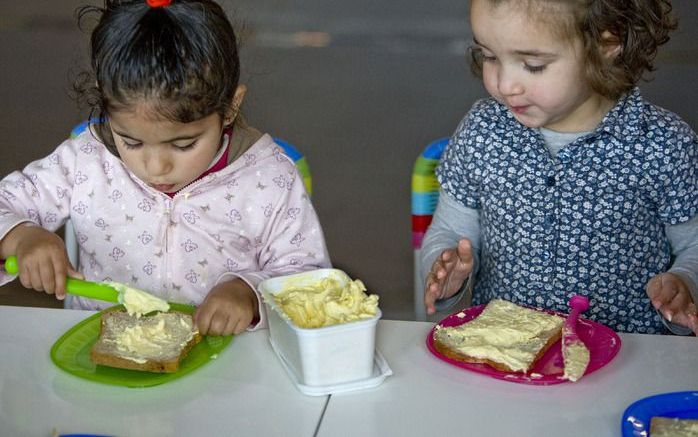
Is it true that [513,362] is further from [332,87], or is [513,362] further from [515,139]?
[332,87]

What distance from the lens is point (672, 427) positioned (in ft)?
3.39

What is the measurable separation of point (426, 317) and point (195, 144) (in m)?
0.59

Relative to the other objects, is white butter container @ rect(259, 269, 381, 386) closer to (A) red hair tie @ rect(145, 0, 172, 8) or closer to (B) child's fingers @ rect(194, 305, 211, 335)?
(B) child's fingers @ rect(194, 305, 211, 335)

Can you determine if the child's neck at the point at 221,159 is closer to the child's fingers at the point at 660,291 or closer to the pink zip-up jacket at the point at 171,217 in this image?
the pink zip-up jacket at the point at 171,217

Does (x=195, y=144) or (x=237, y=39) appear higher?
(x=237, y=39)

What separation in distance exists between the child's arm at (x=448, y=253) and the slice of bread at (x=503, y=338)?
0.12 metres

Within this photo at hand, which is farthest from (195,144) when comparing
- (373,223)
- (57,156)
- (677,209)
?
(373,223)

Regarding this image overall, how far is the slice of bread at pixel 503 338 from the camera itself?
47.4 inches

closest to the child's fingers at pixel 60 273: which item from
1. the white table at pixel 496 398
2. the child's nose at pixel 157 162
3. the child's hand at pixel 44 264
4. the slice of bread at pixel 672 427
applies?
the child's hand at pixel 44 264

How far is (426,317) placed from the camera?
1749mm

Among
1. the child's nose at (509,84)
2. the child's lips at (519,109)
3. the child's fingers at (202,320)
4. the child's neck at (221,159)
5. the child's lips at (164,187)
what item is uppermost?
the child's nose at (509,84)

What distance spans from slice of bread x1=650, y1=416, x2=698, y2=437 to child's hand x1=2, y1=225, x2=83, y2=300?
76cm

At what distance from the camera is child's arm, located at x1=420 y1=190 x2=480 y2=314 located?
1.43 m

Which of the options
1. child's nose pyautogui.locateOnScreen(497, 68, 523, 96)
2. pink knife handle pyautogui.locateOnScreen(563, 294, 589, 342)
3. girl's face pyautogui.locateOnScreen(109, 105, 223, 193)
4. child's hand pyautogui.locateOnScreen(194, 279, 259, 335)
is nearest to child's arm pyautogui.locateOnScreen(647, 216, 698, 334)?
pink knife handle pyautogui.locateOnScreen(563, 294, 589, 342)
